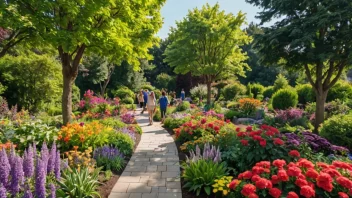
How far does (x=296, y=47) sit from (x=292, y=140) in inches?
194

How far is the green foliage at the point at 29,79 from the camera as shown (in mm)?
12930

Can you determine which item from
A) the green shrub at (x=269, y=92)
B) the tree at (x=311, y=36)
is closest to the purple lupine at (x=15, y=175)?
the tree at (x=311, y=36)

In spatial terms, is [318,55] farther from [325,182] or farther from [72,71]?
[72,71]

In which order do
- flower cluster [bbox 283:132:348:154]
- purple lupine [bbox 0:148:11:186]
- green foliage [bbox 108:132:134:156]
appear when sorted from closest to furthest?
purple lupine [bbox 0:148:11:186]
flower cluster [bbox 283:132:348:154]
green foliage [bbox 108:132:134:156]

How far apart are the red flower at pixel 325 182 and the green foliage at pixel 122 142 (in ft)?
14.6

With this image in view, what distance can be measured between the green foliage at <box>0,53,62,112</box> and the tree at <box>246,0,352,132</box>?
38.6ft

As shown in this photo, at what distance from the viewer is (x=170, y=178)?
4695 millimetres

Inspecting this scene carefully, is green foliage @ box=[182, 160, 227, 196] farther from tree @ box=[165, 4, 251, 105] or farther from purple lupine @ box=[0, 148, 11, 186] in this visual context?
tree @ box=[165, 4, 251, 105]

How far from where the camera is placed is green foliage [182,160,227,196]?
156 inches

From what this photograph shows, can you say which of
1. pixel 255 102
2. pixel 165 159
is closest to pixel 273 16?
pixel 255 102

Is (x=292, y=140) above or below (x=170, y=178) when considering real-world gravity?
above

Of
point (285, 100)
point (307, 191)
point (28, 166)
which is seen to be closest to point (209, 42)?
point (285, 100)

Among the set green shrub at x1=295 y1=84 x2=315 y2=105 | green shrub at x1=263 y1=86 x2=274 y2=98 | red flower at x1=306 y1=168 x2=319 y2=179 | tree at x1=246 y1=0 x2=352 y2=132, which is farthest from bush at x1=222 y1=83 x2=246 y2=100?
red flower at x1=306 y1=168 x2=319 y2=179

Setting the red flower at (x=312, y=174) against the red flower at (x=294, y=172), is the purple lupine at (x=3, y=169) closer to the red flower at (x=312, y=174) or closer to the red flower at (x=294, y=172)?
the red flower at (x=294, y=172)
